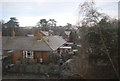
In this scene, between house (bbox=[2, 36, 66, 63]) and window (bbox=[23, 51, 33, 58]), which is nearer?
house (bbox=[2, 36, 66, 63])

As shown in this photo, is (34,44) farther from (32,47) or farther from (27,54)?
(27,54)

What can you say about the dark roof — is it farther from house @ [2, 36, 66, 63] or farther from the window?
the window

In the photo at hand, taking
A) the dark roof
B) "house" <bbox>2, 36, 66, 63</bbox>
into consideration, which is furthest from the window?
the dark roof

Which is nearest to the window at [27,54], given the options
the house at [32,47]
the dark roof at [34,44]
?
the house at [32,47]

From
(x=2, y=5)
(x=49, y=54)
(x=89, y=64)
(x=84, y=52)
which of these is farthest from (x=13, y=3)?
(x=49, y=54)

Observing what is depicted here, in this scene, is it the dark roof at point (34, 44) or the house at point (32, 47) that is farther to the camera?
the dark roof at point (34, 44)

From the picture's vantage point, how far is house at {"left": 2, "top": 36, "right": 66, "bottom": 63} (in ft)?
12.6

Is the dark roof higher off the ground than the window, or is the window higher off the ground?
the dark roof

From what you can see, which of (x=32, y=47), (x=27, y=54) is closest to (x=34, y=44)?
(x=32, y=47)

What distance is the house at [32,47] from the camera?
12.6ft

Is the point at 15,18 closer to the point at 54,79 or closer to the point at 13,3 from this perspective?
the point at 13,3

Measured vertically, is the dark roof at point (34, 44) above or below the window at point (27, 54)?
above

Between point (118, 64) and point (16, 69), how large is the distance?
202cm

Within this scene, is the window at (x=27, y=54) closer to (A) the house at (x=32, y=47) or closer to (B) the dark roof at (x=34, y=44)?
(A) the house at (x=32, y=47)
